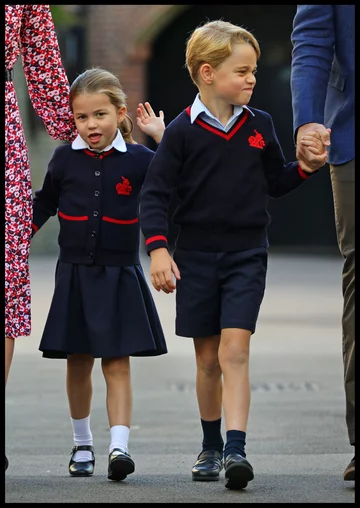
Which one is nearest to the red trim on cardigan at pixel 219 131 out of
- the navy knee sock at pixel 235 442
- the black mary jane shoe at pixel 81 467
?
the navy knee sock at pixel 235 442

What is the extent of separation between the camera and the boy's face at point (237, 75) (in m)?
4.56

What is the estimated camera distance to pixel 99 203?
4.72 meters

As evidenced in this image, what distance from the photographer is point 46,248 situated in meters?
21.5

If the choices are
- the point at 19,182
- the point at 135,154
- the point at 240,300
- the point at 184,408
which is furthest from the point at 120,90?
the point at 184,408

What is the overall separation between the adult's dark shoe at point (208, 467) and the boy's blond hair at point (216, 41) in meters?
1.36

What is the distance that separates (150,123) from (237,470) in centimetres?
139

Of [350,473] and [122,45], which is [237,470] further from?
[122,45]

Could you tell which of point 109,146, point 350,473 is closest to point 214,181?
point 109,146

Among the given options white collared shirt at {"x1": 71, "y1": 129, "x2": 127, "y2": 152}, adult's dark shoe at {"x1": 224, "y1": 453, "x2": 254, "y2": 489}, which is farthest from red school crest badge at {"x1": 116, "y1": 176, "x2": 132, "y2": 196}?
adult's dark shoe at {"x1": 224, "y1": 453, "x2": 254, "y2": 489}

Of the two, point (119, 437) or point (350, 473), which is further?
point (119, 437)

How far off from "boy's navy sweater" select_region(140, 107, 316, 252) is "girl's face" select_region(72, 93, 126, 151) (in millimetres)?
269

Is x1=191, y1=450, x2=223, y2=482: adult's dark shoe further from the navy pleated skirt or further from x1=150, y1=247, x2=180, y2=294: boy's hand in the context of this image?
x1=150, y1=247, x2=180, y2=294: boy's hand

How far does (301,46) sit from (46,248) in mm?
17124

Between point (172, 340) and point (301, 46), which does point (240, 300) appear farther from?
point (172, 340)
